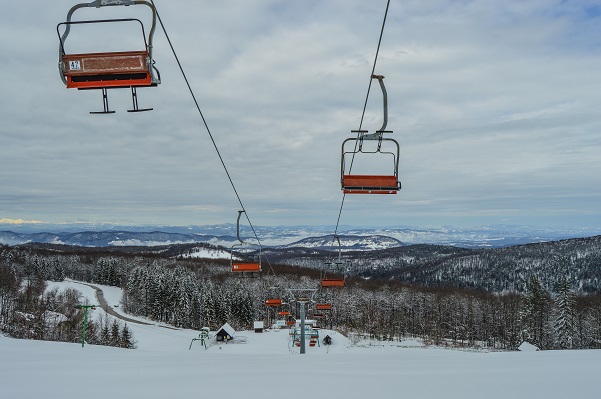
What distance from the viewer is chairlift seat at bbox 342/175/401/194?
7.47 meters

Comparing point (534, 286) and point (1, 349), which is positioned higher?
point (1, 349)

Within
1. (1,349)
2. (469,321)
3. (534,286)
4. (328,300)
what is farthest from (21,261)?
(1,349)

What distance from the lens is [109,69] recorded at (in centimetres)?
454

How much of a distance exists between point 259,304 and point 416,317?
3107cm

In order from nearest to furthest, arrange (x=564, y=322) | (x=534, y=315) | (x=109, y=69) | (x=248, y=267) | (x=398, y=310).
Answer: (x=109, y=69)
(x=248, y=267)
(x=564, y=322)
(x=534, y=315)
(x=398, y=310)

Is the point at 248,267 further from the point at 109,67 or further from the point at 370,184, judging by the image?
the point at 109,67

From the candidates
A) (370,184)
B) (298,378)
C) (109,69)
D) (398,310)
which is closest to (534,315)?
(398,310)

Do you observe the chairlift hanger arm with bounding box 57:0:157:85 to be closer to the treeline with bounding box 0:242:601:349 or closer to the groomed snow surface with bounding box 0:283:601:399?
the groomed snow surface with bounding box 0:283:601:399

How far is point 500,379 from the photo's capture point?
164 inches

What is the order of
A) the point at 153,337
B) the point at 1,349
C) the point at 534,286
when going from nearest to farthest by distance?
the point at 1,349, the point at 153,337, the point at 534,286

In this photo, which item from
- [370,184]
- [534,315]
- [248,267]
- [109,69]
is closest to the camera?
[109,69]

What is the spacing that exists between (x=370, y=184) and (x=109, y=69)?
14.9 ft

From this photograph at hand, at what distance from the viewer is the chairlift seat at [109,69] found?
4.50 meters

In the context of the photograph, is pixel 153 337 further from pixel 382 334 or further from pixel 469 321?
pixel 469 321
